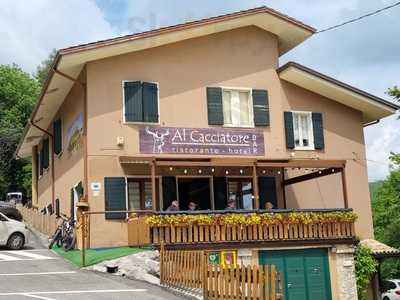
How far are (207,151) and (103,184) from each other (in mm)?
3777

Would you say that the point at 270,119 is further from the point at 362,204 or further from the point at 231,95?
the point at 362,204

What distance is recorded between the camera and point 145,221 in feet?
59.0

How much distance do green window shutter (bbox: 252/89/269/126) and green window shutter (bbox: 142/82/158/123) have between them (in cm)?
372

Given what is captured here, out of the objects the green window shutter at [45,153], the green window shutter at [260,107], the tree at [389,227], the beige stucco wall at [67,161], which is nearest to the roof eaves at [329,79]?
the green window shutter at [260,107]

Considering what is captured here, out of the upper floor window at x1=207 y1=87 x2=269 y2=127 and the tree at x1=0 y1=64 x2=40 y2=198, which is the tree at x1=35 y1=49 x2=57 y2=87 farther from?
the upper floor window at x1=207 y1=87 x2=269 y2=127

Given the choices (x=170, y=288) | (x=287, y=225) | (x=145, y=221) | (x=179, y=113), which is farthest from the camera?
(x=179, y=113)

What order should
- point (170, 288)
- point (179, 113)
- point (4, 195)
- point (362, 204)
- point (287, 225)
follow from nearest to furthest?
1. point (170, 288)
2. point (287, 225)
3. point (179, 113)
4. point (362, 204)
5. point (4, 195)

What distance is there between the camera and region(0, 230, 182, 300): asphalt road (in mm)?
12867

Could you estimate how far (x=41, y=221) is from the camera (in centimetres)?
2688

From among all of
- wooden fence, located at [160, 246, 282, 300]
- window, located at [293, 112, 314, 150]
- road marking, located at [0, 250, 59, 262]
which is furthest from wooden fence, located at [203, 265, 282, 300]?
window, located at [293, 112, 314, 150]

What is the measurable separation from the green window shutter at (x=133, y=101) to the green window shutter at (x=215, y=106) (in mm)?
2508

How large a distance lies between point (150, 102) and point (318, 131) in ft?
21.5

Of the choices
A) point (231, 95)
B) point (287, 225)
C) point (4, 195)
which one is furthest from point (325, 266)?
point (4, 195)

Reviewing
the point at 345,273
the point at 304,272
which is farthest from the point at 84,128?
the point at 345,273
